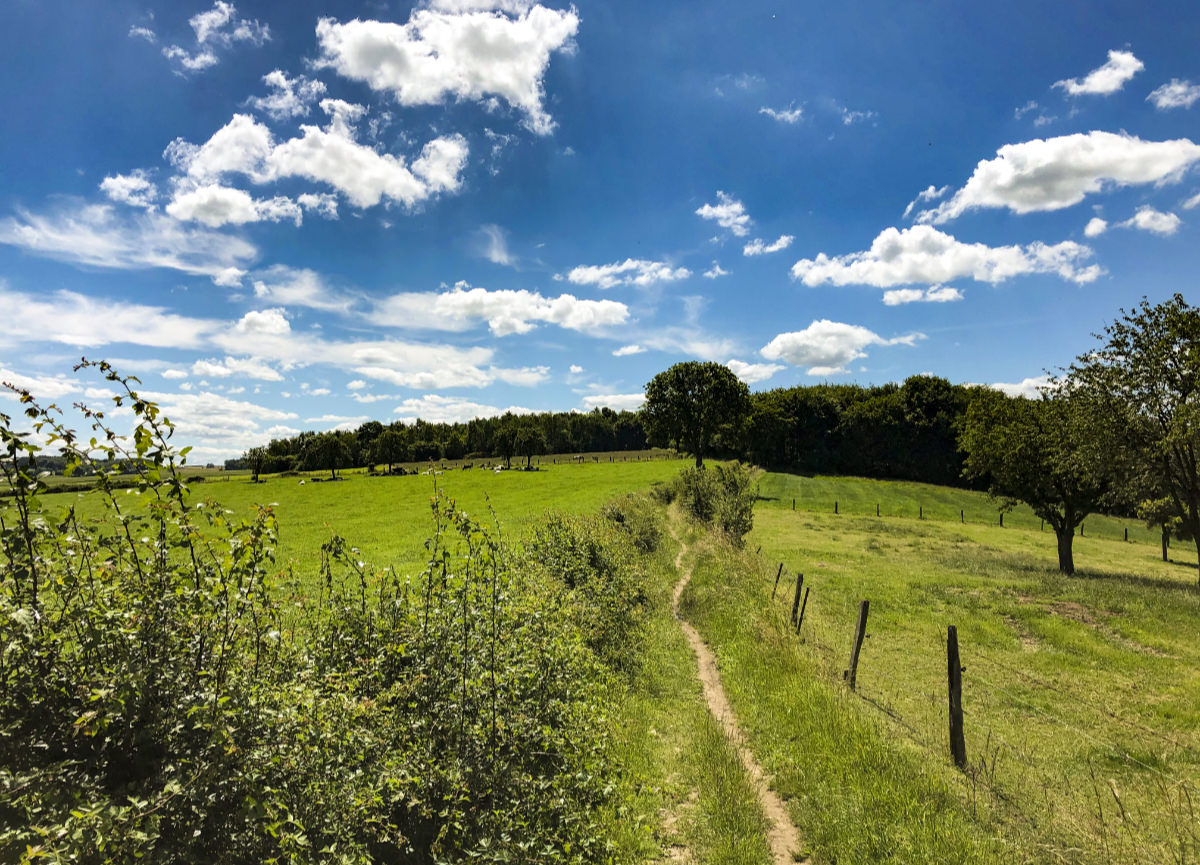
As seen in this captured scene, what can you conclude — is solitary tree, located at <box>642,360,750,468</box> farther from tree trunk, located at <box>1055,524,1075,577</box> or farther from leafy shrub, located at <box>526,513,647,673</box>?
leafy shrub, located at <box>526,513,647,673</box>

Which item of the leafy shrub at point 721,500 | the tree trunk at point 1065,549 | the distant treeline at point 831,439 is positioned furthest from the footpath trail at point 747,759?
the distant treeline at point 831,439

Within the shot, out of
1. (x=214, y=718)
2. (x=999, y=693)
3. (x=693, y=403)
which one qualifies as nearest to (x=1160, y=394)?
(x=999, y=693)

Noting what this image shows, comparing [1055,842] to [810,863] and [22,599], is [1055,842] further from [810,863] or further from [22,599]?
[22,599]

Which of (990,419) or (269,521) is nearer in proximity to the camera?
(269,521)

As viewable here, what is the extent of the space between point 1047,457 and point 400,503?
152 ft

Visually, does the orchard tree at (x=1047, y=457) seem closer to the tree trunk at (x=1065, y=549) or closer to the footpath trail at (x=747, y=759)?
the tree trunk at (x=1065, y=549)

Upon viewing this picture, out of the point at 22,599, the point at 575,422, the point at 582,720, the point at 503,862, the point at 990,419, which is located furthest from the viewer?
the point at 575,422

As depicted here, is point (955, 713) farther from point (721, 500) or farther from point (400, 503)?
point (400, 503)

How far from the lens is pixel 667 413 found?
3115 inches

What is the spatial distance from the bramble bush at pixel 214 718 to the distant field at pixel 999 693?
479 centimetres

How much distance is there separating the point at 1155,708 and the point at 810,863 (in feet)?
43.9

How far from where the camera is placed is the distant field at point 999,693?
7711mm

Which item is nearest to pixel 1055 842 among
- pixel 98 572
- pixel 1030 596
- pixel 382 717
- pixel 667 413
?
pixel 382 717

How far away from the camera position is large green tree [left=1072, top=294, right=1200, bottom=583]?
23.1 meters
